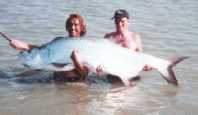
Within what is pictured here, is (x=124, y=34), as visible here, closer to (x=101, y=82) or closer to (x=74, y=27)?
(x=101, y=82)

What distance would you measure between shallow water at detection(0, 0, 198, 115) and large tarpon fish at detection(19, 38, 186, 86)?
0.38 meters

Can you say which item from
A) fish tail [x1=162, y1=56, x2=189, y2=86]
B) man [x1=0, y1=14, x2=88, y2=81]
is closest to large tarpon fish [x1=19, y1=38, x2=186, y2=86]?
fish tail [x1=162, y1=56, x2=189, y2=86]

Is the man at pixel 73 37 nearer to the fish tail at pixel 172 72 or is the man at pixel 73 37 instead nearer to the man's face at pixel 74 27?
the man's face at pixel 74 27

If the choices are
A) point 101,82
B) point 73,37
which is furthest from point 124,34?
point 73,37

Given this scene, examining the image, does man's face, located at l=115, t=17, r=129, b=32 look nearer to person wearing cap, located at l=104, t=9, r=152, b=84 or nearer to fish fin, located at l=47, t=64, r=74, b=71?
person wearing cap, located at l=104, t=9, r=152, b=84

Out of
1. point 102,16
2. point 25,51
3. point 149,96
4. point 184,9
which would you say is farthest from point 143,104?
point 184,9

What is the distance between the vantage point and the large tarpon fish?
6.20 metres

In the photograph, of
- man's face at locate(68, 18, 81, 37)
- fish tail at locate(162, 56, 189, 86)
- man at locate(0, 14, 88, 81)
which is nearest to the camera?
man at locate(0, 14, 88, 81)

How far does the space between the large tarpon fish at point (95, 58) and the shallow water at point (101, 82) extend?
38cm

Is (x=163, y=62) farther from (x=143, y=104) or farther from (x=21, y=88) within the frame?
(x=21, y=88)

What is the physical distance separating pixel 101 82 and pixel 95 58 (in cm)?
100

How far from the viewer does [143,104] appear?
641cm

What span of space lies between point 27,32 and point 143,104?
12.0 feet

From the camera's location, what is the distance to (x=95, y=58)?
249 inches
